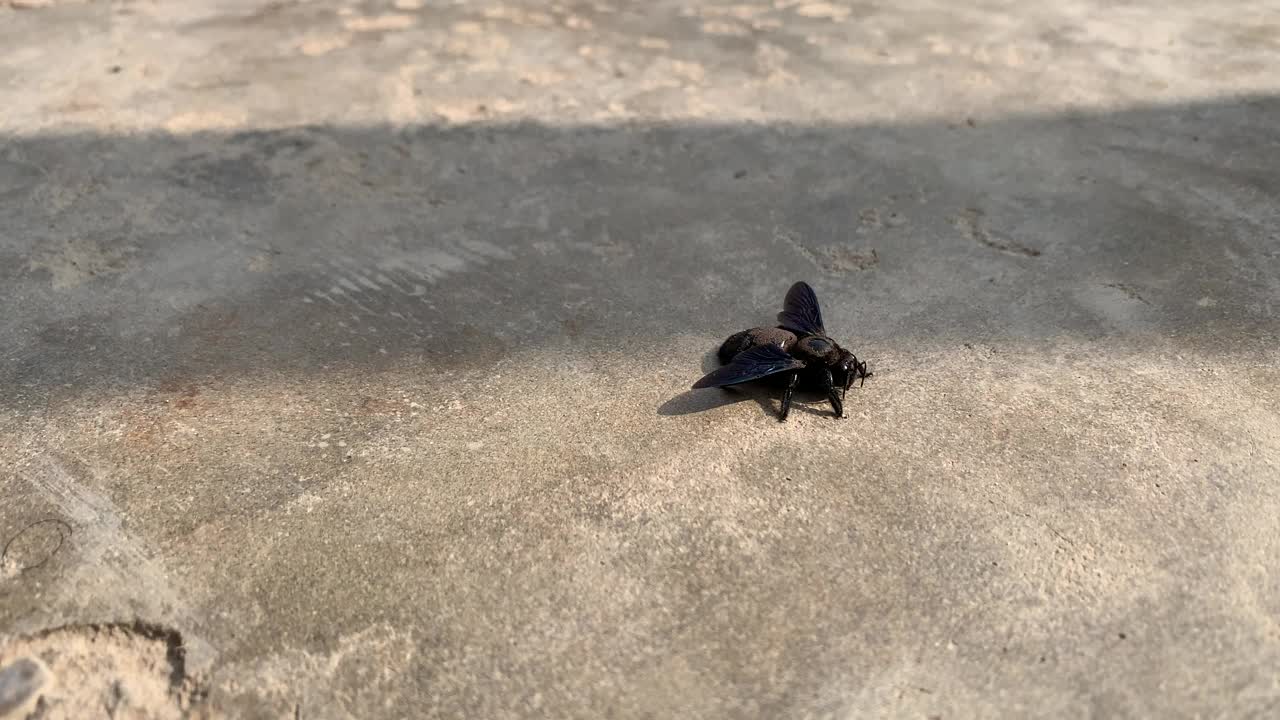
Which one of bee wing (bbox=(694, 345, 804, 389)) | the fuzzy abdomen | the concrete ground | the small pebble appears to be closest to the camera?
the small pebble

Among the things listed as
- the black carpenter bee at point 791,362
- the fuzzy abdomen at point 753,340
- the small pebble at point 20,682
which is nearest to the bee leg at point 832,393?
the black carpenter bee at point 791,362

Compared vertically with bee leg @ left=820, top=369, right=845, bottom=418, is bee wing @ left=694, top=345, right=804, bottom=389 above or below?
above

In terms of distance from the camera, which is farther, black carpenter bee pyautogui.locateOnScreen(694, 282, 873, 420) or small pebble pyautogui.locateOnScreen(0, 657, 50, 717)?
black carpenter bee pyautogui.locateOnScreen(694, 282, 873, 420)

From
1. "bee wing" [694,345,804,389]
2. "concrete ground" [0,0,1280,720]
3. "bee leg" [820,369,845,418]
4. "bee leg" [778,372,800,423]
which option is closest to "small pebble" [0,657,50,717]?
"concrete ground" [0,0,1280,720]

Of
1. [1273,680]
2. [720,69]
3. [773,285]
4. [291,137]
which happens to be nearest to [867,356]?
[773,285]

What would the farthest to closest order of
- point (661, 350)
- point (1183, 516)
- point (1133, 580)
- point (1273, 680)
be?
1. point (661, 350)
2. point (1183, 516)
3. point (1133, 580)
4. point (1273, 680)

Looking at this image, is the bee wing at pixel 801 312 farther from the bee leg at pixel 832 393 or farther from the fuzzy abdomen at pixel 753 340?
the bee leg at pixel 832 393

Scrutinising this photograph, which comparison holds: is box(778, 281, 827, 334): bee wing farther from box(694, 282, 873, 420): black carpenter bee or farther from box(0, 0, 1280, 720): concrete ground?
box(0, 0, 1280, 720): concrete ground

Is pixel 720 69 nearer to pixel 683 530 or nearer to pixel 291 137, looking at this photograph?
pixel 291 137
